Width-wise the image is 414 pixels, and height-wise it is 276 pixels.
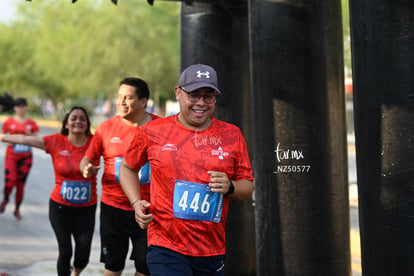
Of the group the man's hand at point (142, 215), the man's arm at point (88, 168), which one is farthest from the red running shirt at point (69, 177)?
the man's hand at point (142, 215)

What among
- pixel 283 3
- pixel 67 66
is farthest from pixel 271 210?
pixel 67 66

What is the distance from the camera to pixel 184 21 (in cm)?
847

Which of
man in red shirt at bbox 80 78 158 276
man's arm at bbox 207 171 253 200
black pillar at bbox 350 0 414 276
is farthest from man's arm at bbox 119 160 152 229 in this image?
man in red shirt at bbox 80 78 158 276

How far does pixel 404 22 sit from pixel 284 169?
75.6 inches

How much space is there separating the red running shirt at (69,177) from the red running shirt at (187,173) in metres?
3.15

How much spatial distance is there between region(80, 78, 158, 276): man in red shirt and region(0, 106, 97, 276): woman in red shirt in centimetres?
89

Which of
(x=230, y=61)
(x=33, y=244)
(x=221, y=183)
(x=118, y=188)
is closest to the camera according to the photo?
(x=221, y=183)

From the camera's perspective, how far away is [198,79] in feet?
15.8

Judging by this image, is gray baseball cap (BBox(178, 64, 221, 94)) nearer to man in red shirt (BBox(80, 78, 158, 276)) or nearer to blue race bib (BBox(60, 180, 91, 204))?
man in red shirt (BBox(80, 78, 158, 276))

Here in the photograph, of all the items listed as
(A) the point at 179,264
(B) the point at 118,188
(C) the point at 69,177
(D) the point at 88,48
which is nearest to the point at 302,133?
(B) the point at 118,188

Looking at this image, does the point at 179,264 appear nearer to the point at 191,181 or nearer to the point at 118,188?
the point at 191,181

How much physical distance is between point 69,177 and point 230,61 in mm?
2000

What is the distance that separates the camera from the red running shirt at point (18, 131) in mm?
14141

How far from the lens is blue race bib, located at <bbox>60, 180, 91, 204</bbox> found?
798cm
